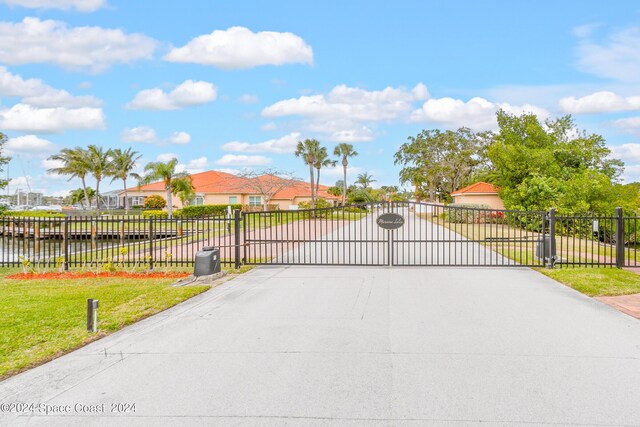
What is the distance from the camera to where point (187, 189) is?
53438 mm

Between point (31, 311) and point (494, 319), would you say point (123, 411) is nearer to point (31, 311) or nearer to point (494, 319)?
point (31, 311)

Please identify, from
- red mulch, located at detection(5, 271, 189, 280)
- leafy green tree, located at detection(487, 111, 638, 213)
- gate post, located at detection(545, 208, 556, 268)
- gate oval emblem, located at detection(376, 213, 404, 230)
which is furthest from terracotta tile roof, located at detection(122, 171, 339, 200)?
gate post, located at detection(545, 208, 556, 268)

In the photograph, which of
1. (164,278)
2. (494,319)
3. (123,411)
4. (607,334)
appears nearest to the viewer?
(123,411)

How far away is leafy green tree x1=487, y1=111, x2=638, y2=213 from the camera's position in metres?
33.7

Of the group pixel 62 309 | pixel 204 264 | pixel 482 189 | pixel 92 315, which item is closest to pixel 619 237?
pixel 204 264

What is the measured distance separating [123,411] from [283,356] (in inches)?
79.1

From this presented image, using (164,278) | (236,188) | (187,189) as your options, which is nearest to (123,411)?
(164,278)

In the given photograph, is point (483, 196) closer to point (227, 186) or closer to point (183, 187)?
point (183, 187)

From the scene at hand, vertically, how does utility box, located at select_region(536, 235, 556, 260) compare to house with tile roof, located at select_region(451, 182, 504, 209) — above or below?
below

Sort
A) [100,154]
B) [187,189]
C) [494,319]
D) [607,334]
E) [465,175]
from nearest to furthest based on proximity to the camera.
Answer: [607,334], [494,319], [187,189], [100,154], [465,175]

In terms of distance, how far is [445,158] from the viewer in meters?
70.3

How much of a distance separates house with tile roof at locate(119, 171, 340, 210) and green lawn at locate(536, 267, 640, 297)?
46843mm

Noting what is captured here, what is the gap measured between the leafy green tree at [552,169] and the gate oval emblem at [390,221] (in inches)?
926

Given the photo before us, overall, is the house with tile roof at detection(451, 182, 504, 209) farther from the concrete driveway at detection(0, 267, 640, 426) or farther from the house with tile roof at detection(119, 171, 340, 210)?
the concrete driveway at detection(0, 267, 640, 426)
